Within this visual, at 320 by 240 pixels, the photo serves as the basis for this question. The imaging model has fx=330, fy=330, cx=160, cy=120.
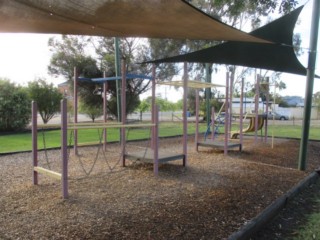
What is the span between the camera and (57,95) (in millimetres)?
16281

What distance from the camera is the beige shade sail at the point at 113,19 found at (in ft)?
9.44

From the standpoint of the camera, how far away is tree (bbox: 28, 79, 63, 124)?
614 inches

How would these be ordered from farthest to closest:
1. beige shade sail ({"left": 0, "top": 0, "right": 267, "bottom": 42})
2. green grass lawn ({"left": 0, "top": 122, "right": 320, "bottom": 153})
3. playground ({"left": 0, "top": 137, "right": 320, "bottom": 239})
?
green grass lawn ({"left": 0, "top": 122, "right": 320, "bottom": 153}) < playground ({"left": 0, "top": 137, "right": 320, "bottom": 239}) < beige shade sail ({"left": 0, "top": 0, "right": 267, "bottom": 42})

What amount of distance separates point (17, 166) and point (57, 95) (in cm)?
1084

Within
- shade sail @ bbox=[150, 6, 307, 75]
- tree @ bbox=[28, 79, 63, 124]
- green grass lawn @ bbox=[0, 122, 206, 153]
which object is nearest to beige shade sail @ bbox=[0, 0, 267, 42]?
shade sail @ bbox=[150, 6, 307, 75]

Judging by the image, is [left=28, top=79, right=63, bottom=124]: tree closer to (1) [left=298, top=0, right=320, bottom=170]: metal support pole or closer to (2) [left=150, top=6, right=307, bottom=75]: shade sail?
(2) [left=150, top=6, right=307, bottom=75]: shade sail

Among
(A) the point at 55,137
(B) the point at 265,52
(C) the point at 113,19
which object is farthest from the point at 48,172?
(A) the point at 55,137

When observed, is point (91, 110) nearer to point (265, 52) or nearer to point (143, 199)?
point (265, 52)

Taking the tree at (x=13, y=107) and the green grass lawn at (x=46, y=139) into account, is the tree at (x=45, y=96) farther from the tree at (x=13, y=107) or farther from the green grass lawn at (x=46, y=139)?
the green grass lawn at (x=46, y=139)

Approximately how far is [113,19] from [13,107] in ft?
36.5

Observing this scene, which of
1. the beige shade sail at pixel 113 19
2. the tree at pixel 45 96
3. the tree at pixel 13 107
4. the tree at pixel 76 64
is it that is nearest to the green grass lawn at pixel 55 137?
the tree at pixel 13 107

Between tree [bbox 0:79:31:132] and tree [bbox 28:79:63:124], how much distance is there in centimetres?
163

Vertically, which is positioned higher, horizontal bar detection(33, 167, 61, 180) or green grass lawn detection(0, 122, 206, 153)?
horizontal bar detection(33, 167, 61, 180)

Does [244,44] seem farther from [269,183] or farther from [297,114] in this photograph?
[297,114]
